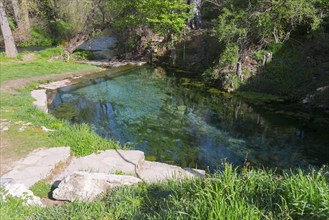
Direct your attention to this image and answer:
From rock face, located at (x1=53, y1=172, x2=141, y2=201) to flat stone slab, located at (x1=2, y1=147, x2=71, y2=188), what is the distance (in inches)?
40.9

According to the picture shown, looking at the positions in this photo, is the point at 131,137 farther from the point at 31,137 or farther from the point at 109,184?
the point at 109,184

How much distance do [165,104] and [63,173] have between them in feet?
22.9

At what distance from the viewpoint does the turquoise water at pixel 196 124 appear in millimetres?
8992

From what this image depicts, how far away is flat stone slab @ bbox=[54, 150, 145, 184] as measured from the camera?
24.1 ft

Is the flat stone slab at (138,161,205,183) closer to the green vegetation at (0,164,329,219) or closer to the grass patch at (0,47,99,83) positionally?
the green vegetation at (0,164,329,219)

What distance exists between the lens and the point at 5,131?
360 inches

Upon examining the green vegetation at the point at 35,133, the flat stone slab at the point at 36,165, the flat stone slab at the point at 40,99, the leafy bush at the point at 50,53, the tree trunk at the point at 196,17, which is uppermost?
the tree trunk at the point at 196,17

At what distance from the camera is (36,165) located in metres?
7.40

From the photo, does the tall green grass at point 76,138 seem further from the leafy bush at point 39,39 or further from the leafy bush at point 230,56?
the leafy bush at point 39,39

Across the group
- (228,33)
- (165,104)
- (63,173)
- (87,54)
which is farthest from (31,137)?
(87,54)

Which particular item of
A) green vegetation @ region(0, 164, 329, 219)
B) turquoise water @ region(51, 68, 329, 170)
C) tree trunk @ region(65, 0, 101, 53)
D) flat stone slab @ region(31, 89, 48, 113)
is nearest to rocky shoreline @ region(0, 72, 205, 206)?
green vegetation @ region(0, 164, 329, 219)

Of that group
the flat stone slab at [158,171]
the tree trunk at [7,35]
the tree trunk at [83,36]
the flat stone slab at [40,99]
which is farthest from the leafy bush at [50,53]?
the flat stone slab at [158,171]

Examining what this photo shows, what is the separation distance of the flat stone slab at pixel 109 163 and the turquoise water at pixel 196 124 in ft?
3.08

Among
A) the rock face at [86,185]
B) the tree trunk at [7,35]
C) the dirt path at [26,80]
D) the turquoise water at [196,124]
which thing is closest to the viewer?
the rock face at [86,185]
